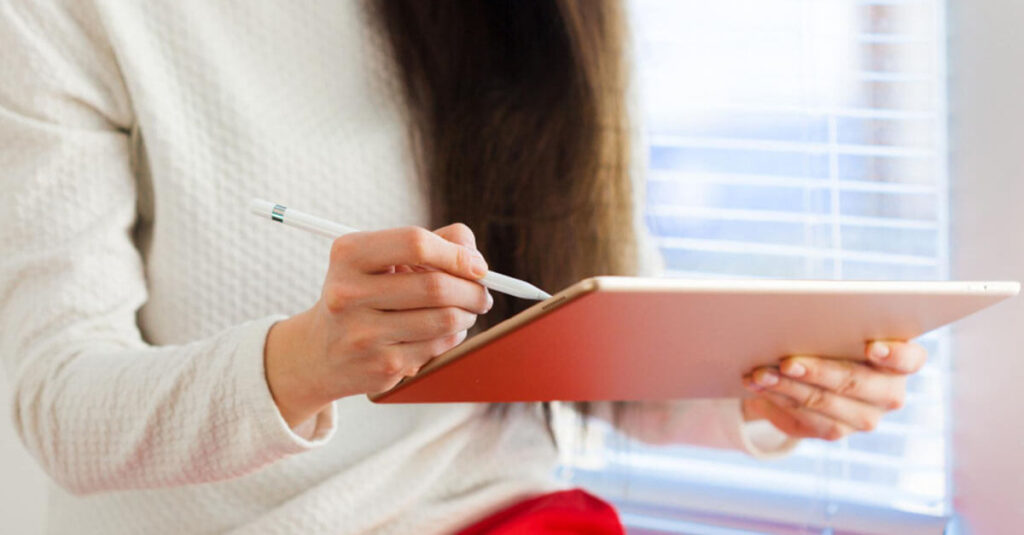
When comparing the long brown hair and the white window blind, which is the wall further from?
the long brown hair

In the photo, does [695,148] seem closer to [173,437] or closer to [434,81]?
[434,81]

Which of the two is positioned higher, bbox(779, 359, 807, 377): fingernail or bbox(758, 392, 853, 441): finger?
bbox(779, 359, 807, 377): fingernail

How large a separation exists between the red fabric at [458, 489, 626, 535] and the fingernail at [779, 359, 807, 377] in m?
0.20

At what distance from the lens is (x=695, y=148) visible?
1238 millimetres

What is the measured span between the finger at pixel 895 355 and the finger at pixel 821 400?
0.16 feet

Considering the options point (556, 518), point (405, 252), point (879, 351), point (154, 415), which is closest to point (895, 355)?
point (879, 351)

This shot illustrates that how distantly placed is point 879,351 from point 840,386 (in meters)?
0.05

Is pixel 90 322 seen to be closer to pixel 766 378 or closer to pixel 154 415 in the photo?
pixel 154 415

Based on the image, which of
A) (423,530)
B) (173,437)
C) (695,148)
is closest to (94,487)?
(173,437)

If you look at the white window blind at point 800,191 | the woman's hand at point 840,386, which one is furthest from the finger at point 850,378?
the white window blind at point 800,191

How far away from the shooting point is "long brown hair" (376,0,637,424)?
83cm

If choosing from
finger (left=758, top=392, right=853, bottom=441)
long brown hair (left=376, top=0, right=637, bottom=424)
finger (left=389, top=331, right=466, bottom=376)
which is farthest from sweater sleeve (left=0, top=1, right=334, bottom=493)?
finger (left=758, top=392, right=853, bottom=441)

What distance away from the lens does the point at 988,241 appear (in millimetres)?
1034

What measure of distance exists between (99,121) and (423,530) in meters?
0.43
